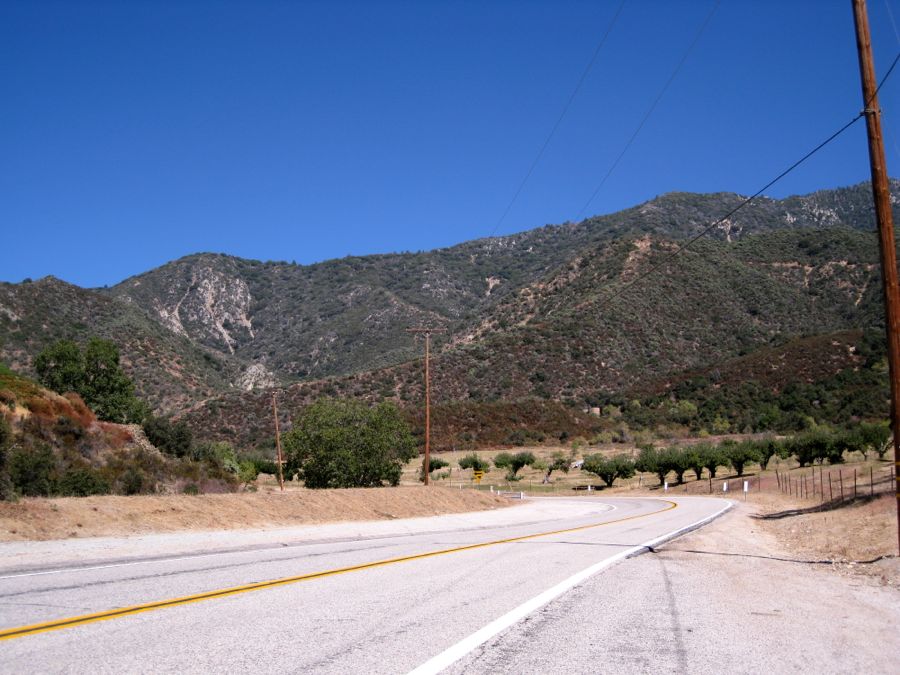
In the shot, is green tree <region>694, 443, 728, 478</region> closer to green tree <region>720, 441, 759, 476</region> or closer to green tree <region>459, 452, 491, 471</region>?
green tree <region>720, 441, 759, 476</region>

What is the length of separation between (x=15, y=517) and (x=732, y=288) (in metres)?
108

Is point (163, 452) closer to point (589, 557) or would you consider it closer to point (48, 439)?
point (48, 439)

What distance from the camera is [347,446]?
42.1m

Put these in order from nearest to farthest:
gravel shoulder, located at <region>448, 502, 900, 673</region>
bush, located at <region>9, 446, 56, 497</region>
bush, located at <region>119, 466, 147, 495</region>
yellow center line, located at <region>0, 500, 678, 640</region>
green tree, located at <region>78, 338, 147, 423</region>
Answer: gravel shoulder, located at <region>448, 502, 900, 673</region> → yellow center line, located at <region>0, 500, 678, 640</region> → bush, located at <region>9, 446, 56, 497</region> → bush, located at <region>119, 466, 147, 495</region> → green tree, located at <region>78, 338, 147, 423</region>

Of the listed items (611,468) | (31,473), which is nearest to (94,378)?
(31,473)

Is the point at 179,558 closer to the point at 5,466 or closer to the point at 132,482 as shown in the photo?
the point at 5,466

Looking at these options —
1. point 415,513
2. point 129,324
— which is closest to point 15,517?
point 415,513

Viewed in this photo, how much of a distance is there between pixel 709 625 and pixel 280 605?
4692 millimetres

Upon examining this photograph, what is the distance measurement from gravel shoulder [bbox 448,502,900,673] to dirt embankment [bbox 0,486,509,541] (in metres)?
10.8

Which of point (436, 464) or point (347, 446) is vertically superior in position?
point (347, 446)

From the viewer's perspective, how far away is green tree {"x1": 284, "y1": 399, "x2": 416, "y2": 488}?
41.8 m

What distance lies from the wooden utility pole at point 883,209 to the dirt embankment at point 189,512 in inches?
598

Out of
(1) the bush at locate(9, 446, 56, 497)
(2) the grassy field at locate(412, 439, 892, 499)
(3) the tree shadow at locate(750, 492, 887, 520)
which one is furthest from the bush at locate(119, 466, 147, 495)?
(2) the grassy field at locate(412, 439, 892, 499)

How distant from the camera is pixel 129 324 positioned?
97375mm
